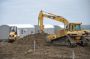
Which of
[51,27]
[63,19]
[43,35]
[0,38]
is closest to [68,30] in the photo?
[63,19]

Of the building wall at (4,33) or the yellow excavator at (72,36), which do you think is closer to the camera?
the yellow excavator at (72,36)

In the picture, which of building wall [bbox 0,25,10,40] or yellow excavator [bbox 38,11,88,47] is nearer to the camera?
yellow excavator [bbox 38,11,88,47]

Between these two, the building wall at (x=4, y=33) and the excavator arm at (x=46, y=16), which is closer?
the excavator arm at (x=46, y=16)

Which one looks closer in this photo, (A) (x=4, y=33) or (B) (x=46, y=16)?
(B) (x=46, y=16)

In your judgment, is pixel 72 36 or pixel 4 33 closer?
pixel 72 36

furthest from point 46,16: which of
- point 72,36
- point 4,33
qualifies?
point 4,33

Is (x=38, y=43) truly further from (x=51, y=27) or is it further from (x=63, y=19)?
(x=51, y=27)

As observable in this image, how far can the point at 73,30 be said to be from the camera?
33.3m

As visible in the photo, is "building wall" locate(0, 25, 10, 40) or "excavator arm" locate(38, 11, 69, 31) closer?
"excavator arm" locate(38, 11, 69, 31)

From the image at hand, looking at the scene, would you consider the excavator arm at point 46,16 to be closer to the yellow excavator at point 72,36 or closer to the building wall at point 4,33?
the yellow excavator at point 72,36

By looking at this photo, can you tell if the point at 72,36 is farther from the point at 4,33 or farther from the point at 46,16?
the point at 4,33

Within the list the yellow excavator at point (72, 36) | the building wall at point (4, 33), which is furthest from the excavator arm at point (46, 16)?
the building wall at point (4, 33)

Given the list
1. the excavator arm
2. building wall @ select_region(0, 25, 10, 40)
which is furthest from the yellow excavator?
building wall @ select_region(0, 25, 10, 40)

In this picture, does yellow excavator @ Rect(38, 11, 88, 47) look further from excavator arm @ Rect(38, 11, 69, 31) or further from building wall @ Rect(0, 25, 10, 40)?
building wall @ Rect(0, 25, 10, 40)
